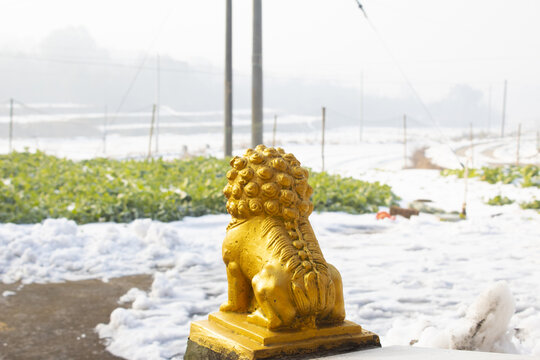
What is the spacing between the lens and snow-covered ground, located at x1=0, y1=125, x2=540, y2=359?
10.5ft

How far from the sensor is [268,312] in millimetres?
1953

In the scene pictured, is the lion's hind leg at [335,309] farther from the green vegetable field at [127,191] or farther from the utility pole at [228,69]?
the utility pole at [228,69]

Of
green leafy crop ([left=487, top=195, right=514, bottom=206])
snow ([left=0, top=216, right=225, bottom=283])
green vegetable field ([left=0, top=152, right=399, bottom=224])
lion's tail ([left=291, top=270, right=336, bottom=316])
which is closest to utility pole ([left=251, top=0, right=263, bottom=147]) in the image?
green vegetable field ([left=0, top=152, right=399, bottom=224])

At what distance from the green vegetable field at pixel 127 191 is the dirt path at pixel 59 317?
2412 millimetres

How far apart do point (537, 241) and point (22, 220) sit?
630cm

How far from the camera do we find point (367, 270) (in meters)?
5.32

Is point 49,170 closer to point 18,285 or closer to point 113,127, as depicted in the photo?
point 18,285

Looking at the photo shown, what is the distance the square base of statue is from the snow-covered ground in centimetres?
95

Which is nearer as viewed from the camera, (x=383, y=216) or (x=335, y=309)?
(x=335, y=309)

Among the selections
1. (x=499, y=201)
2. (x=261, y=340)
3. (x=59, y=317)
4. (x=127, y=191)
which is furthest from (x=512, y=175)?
(x=261, y=340)

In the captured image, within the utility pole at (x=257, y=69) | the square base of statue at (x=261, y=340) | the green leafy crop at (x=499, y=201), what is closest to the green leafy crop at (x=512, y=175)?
the green leafy crop at (x=499, y=201)

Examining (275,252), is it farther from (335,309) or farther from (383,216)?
(383,216)

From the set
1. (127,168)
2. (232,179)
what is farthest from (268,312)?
(127,168)

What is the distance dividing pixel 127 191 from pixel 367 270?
154 inches
